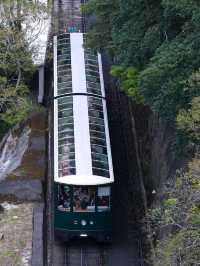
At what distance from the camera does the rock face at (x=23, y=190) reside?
2800 cm

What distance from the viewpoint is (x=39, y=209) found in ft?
89.1

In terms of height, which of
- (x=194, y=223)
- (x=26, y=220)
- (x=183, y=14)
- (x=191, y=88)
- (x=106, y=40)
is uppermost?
(x=106, y=40)

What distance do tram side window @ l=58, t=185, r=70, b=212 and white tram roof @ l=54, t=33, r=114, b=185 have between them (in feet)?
1.05

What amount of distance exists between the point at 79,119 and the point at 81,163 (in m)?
3.26

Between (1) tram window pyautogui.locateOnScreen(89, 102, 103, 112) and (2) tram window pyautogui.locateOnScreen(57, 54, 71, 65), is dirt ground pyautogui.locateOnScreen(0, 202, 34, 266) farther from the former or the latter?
(2) tram window pyautogui.locateOnScreen(57, 54, 71, 65)

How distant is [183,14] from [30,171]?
1202cm

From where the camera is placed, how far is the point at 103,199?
23.8 metres

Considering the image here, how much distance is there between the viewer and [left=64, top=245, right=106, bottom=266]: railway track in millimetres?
24266

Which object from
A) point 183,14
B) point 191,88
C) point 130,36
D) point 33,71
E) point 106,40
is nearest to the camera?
point 191,88

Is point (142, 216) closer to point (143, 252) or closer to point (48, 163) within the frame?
point (143, 252)

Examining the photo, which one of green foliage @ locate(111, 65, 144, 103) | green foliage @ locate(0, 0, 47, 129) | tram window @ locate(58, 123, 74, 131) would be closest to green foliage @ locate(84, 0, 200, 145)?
green foliage @ locate(111, 65, 144, 103)

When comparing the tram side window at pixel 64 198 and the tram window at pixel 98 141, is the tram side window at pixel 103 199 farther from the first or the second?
the tram window at pixel 98 141

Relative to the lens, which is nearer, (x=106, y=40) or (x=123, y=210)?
(x=123, y=210)

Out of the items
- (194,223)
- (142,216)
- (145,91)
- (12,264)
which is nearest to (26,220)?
(12,264)
